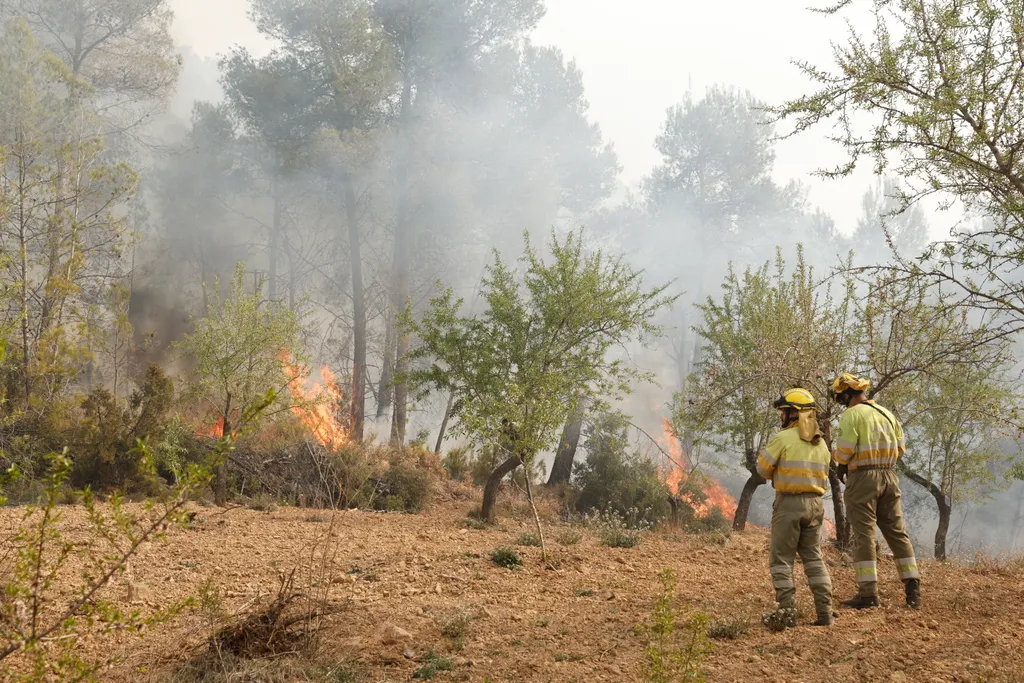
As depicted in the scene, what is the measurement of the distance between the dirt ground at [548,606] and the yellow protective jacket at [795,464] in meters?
1.17

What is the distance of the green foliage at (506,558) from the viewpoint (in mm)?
9508

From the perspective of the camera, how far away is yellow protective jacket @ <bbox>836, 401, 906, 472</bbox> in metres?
7.07

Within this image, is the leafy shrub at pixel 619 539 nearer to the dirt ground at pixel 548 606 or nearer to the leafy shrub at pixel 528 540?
the dirt ground at pixel 548 606

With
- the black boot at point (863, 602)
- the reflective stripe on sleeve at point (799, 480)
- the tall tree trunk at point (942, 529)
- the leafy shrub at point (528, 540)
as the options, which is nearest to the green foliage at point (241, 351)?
the leafy shrub at point (528, 540)

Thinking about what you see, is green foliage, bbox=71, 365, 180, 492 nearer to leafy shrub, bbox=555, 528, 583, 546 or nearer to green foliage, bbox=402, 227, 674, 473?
green foliage, bbox=402, 227, 674, 473

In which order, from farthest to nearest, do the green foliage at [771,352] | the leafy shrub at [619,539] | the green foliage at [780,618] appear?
the leafy shrub at [619,539], the green foliage at [771,352], the green foliage at [780,618]

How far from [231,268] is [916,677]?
33736 millimetres

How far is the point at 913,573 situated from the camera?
716 cm

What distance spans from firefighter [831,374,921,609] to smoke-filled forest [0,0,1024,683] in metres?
0.04

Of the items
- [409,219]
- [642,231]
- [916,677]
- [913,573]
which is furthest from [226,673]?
[642,231]

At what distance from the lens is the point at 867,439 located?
7.07 meters

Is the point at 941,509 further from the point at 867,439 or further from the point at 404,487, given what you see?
the point at 404,487

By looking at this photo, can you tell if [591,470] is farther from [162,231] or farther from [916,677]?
[162,231]

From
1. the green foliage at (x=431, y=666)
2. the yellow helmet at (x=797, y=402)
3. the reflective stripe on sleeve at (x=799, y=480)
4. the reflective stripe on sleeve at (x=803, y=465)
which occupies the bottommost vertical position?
the green foliage at (x=431, y=666)
